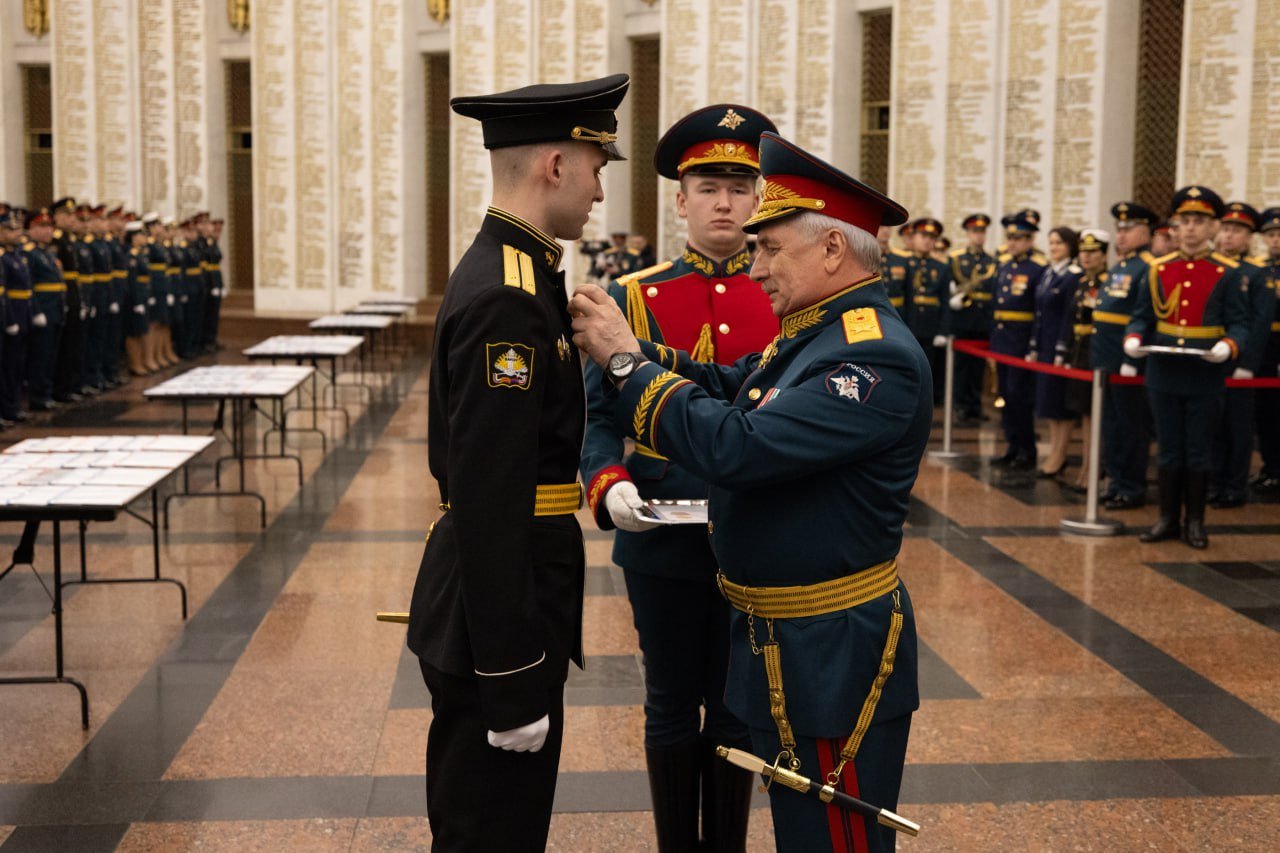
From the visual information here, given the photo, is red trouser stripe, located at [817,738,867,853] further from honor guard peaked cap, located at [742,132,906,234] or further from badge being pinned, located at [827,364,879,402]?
honor guard peaked cap, located at [742,132,906,234]

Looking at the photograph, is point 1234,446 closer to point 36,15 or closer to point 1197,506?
point 1197,506

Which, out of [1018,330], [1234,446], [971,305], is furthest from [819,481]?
[971,305]

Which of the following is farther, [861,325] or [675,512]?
[675,512]

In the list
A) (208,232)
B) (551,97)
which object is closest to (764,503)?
(551,97)

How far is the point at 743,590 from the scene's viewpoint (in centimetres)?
270

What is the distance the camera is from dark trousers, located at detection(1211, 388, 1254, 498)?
30.3 feet

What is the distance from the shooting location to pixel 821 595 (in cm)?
261

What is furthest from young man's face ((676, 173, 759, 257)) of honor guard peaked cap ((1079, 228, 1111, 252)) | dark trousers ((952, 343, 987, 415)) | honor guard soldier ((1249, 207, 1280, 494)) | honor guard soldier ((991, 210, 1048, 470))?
dark trousers ((952, 343, 987, 415))

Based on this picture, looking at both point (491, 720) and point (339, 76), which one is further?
point (339, 76)

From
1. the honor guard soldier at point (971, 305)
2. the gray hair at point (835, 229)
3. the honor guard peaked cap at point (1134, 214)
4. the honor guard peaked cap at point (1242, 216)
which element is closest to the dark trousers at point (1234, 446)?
the honor guard peaked cap at point (1242, 216)

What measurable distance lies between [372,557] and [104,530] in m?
1.73

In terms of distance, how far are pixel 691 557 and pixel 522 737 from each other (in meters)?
0.92

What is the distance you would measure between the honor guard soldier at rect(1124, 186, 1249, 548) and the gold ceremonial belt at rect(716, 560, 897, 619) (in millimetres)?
5720

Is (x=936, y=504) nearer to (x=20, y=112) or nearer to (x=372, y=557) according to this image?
(x=372, y=557)
